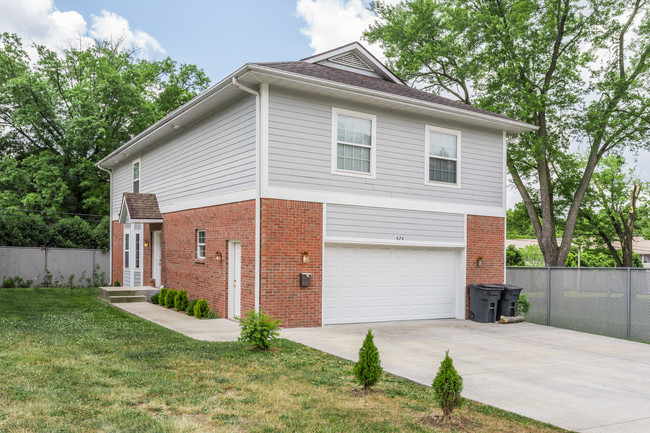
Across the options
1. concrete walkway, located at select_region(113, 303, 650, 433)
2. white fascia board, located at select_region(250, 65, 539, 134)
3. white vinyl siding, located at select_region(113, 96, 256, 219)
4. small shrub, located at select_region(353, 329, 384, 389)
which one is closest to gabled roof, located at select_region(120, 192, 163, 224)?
white vinyl siding, located at select_region(113, 96, 256, 219)

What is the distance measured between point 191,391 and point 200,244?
28.3 ft

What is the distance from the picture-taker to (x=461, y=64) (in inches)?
951

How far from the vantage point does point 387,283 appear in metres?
13.4

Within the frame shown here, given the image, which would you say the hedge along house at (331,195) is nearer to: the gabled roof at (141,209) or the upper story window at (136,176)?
the gabled roof at (141,209)

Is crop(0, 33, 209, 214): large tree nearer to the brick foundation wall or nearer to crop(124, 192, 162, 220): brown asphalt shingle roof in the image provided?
crop(124, 192, 162, 220): brown asphalt shingle roof

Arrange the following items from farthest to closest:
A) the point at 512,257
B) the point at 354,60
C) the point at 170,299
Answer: the point at 512,257 < the point at 354,60 < the point at 170,299

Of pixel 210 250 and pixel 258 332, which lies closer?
pixel 258 332

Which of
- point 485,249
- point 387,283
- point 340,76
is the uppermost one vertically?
point 340,76

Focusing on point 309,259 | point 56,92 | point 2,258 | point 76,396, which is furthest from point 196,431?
point 56,92

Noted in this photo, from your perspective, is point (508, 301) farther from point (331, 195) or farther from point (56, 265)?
point (56, 265)

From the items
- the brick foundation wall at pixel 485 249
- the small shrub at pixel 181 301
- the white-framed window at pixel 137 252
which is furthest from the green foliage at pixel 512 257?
the small shrub at pixel 181 301

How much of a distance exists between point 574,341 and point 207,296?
28.9 feet

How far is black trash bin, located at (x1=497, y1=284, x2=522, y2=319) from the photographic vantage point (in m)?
14.0

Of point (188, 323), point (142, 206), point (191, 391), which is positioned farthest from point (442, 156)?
point (191, 391)
